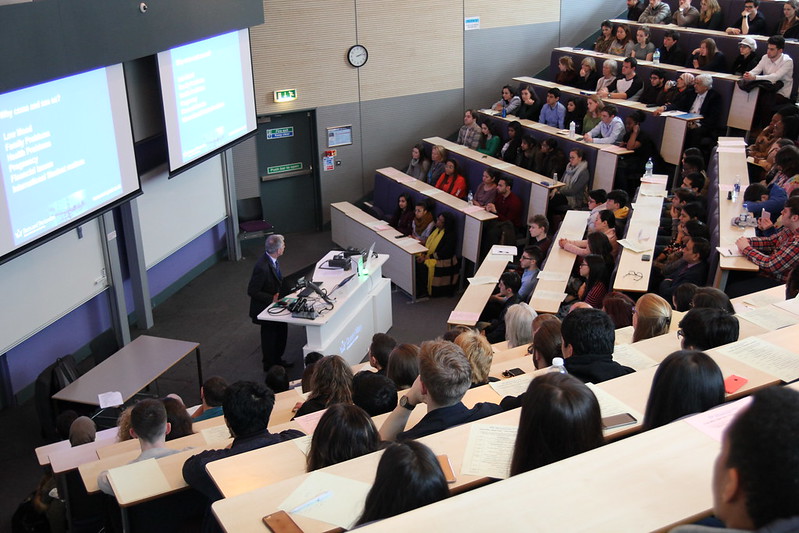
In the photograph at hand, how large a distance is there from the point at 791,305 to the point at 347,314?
160 inches

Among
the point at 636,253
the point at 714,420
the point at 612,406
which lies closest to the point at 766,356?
the point at 612,406

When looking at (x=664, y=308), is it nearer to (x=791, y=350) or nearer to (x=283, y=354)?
(x=791, y=350)

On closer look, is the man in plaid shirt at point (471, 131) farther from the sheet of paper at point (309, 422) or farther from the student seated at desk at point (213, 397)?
the sheet of paper at point (309, 422)

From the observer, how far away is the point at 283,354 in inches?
301

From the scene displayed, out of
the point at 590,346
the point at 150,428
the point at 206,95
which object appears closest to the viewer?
the point at 590,346

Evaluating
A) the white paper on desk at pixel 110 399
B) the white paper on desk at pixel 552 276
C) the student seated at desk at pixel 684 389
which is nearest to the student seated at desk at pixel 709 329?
the student seated at desk at pixel 684 389

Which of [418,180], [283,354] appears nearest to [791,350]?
[283,354]

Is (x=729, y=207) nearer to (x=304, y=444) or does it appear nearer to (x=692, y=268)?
(x=692, y=268)

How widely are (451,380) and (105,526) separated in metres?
2.39

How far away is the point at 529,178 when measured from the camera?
9.09 meters

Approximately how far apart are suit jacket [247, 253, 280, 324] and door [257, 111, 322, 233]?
11.1 ft

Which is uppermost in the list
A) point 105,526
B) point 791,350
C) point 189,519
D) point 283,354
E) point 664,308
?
point 791,350

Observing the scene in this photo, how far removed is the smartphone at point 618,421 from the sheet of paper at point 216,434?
2109 mm

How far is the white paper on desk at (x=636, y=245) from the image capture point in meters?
6.57
